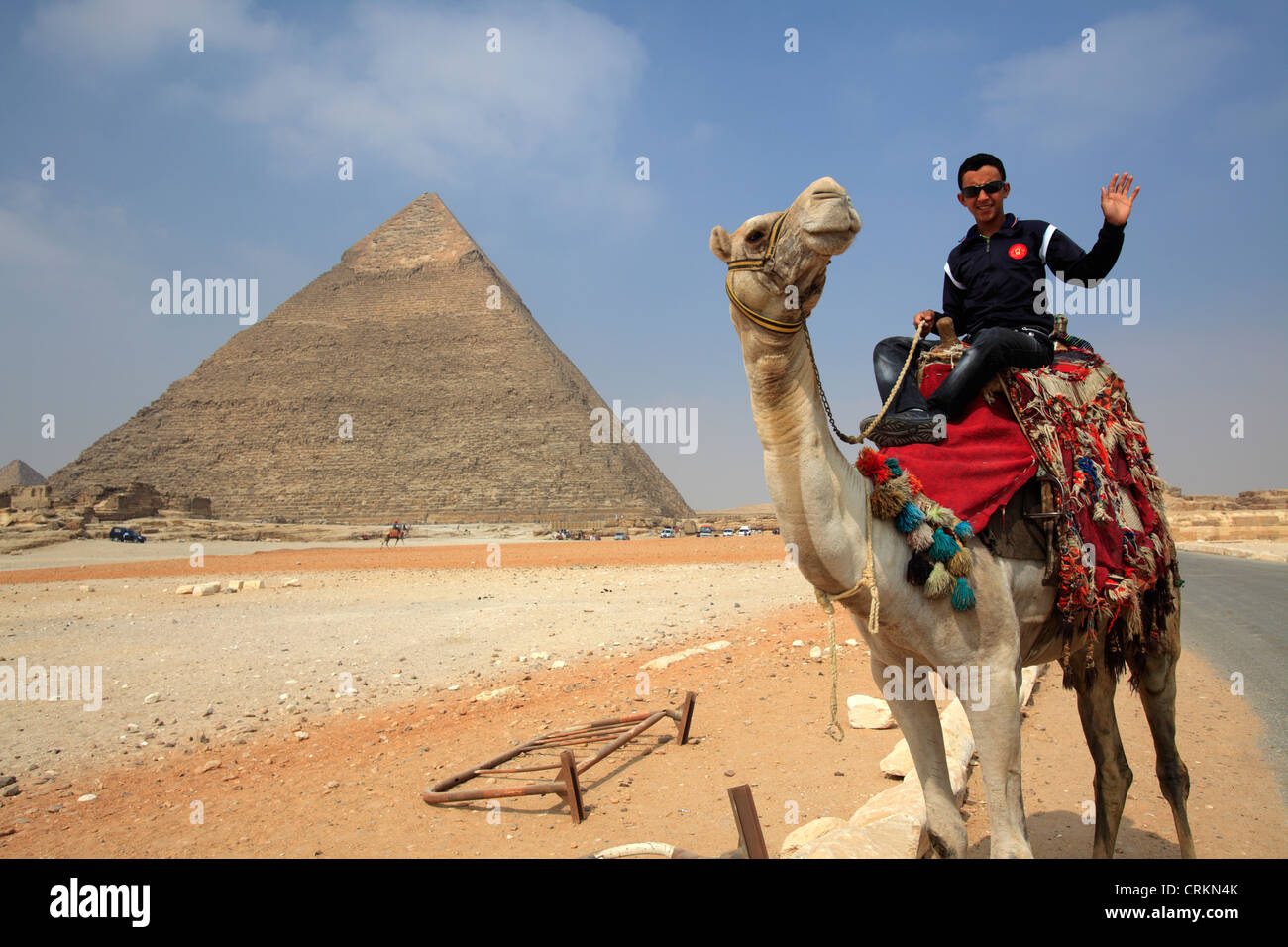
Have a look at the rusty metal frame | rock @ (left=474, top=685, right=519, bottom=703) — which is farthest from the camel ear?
rock @ (left=474, top=685, right=519, bottom=703)

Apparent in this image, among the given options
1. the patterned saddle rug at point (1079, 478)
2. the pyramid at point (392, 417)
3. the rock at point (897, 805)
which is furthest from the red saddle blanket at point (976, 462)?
the pyramid at point (392, 417)

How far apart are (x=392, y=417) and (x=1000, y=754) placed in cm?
12293

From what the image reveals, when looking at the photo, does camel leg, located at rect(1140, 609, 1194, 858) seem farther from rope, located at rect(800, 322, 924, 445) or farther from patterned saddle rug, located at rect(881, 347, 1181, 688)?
rope, located at rect(800, 322, 924, 445)

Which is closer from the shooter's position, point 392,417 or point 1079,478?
point 1079,478

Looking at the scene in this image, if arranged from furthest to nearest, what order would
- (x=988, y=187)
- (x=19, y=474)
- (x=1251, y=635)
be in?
(x=19, y=474) → (x=1251, y=635) → (x=988, y=187)

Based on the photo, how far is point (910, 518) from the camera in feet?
6.89

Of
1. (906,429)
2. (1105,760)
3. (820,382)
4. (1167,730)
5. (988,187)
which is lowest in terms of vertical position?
(1105,760)

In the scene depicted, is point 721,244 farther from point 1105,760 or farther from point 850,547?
point 1105,760

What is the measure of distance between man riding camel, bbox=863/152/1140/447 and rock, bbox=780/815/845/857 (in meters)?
1.64

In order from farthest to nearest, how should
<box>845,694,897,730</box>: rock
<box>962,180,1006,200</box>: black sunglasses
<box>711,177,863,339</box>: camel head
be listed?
<box>845,694,897,730</box>: rock
<box>962,180,1006,200</box>: black sunglasses
<box>711,177,863,339</box>: camel head

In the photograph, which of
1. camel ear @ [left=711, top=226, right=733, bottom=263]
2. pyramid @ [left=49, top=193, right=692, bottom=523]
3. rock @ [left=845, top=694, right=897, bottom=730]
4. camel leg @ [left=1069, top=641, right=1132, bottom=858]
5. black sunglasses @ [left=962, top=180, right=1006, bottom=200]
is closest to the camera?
camel ear @ [left=711, top=226, right=733, bottom=263]

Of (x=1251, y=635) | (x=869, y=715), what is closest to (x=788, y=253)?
(x=869, y=715)

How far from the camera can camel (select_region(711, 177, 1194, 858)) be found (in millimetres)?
1806
